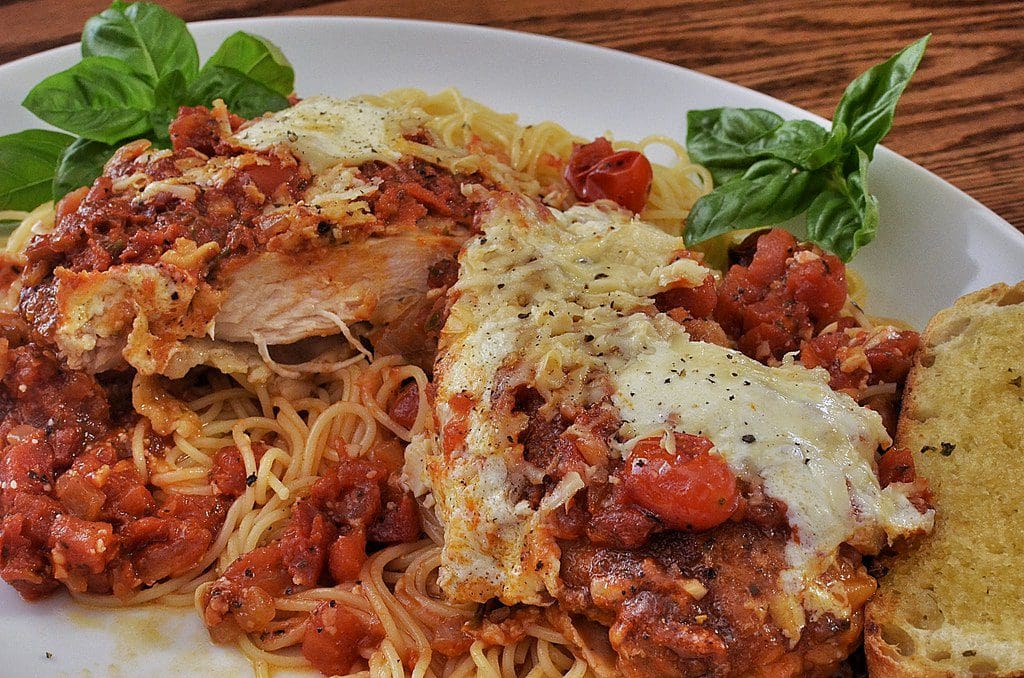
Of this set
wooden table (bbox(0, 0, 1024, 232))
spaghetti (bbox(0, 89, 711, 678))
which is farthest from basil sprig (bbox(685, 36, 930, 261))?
wooden table (bbox(0, 0, 1024, 232))

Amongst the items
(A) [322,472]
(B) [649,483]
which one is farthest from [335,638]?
(B) [649,483]

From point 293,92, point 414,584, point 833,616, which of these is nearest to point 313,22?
point 293,92

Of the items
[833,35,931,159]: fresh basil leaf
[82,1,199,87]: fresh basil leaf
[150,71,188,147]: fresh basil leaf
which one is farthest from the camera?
[82,1,199,87]: fresh basil leaf

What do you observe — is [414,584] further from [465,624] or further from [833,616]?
[833,616]

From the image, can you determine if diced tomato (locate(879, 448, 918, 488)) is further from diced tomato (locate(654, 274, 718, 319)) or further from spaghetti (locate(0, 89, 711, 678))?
spaghetti (locate(0, 89, 711, 678))

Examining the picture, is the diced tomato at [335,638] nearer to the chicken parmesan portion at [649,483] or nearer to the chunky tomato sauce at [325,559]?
the chunky tomato sauce at [325,559]

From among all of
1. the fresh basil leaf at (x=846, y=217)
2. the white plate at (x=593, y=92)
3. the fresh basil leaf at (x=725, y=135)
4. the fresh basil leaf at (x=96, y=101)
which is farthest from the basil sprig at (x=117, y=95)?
the fresh basil leaf at (x=846, y=217)
